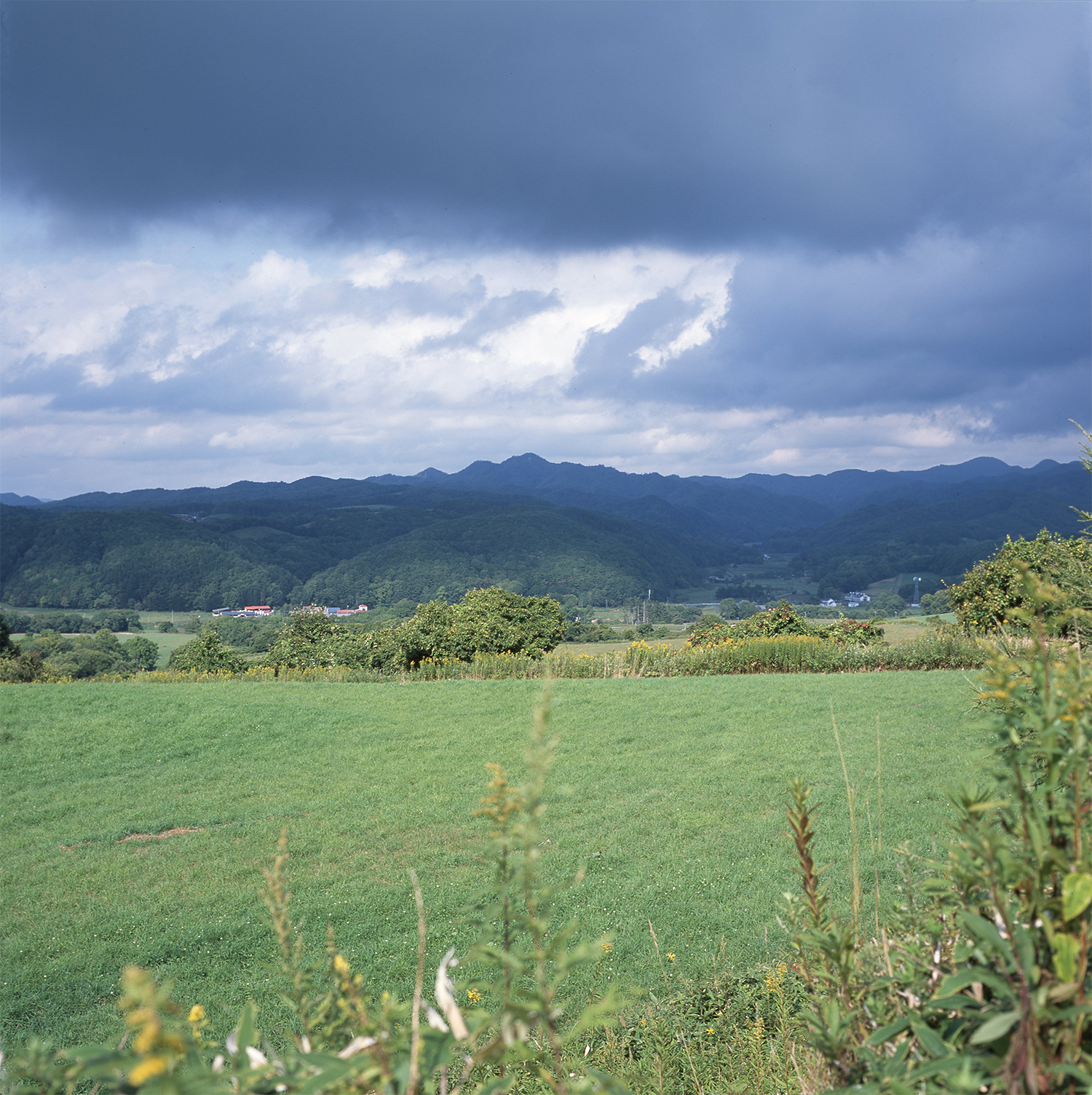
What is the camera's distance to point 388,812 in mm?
6793

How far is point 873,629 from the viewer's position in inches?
578

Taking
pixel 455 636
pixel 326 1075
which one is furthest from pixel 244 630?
pixel 326 1075

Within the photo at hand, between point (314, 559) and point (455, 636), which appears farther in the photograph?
point (314, 559)

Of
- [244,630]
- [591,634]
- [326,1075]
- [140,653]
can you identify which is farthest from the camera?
[244,630]

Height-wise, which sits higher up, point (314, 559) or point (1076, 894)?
point (1076, 894)

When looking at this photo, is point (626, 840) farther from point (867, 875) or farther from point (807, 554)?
point (807, 554)

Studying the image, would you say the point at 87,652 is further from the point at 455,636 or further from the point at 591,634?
the point at 455,636

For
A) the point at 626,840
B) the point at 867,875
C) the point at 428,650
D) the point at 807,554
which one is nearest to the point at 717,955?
the point at 867,875

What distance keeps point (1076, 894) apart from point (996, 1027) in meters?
0.14

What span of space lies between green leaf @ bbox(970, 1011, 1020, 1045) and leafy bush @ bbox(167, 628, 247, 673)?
52.8 ft

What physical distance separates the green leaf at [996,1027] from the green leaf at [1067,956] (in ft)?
0.18

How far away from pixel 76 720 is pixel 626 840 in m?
7.83

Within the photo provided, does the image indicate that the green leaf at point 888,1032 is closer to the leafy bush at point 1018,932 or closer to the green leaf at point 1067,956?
the leafy bush at point 1018,932

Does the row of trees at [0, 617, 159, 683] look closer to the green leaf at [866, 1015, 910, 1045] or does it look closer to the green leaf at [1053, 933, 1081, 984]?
the green leaf at [866, 1015, 910, 1045]
